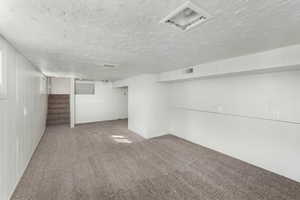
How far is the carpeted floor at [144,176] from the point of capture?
1.91m

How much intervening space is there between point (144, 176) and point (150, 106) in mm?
2480

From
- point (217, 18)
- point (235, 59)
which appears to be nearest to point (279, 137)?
point (235, 59)

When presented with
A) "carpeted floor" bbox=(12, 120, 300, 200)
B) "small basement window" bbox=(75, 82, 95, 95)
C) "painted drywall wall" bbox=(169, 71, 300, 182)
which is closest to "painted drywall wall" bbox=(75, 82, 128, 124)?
"small basement window" bbox=(75, 82, 95, 95)

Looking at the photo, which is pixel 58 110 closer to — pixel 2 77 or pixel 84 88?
pixel 84 88

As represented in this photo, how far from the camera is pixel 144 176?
7.64ft

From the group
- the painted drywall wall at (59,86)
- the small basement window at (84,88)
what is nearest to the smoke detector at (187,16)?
the small basement window at (84,88)

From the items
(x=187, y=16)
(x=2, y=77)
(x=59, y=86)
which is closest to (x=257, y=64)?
(x=187, y=16)

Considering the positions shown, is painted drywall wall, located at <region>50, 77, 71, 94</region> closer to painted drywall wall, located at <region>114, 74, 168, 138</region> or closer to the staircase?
the staircase

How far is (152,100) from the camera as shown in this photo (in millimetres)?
4555

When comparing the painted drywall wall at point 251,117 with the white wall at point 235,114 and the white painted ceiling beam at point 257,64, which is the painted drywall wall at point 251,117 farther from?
the white painted ceiling beam at point 257,64

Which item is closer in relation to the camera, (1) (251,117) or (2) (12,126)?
(2) (12,126)

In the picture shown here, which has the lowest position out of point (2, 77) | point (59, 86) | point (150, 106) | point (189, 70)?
point (150, 106)

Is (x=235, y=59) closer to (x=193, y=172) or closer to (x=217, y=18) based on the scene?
(x=217, y=18)

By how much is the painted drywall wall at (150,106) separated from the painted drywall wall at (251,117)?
3.33 ft
